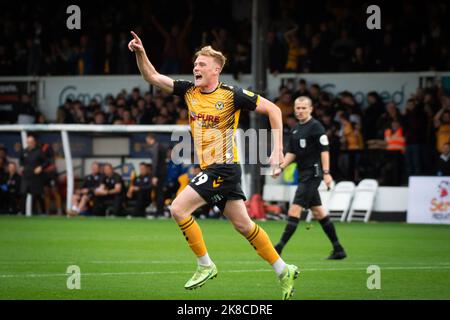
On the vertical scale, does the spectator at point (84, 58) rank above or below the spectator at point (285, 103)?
above

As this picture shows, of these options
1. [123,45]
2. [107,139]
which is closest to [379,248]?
[107,139]

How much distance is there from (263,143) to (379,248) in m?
10.4

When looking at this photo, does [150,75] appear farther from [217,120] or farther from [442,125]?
[442,125]

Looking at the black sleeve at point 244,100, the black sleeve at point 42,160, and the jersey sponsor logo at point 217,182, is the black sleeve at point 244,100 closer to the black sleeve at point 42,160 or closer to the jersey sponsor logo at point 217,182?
the jersey sponsor logo at point 217,182

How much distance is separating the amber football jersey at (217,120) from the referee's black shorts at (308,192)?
4.39 metres

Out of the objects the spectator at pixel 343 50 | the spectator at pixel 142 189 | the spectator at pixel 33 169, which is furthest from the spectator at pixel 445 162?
the spectator at pixel 33 169

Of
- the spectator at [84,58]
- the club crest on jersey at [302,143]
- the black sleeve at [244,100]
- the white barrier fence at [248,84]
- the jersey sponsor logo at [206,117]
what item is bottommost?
the club crest on jersey at [302,143]

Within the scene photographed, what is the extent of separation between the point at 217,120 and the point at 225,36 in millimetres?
20038

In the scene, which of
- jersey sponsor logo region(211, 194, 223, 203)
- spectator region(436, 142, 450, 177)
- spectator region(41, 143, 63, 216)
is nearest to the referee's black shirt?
jersey sponsor logo region(211, 194, 223, 203)

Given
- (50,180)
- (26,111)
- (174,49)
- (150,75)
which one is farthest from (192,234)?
(26,111)

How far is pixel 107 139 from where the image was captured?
98.0 feet

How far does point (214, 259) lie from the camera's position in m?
14.9

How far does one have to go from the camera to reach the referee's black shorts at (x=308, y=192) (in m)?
15.0
